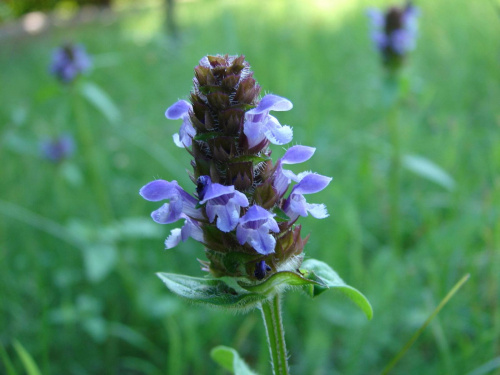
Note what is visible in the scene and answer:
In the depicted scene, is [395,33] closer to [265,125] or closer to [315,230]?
[315,230]

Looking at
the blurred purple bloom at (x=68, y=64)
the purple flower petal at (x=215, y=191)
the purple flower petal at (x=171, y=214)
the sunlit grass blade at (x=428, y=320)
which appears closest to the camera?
the purple flower petal at (x=215, y=191)

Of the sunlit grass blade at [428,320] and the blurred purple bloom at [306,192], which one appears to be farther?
the sunlit grass blade at [428,320]

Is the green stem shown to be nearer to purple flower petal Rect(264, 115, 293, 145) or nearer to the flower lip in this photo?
the flower lip

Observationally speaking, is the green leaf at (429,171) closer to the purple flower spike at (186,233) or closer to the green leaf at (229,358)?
the green leaf at (229,358)

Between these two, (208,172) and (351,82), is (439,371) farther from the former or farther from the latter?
(351,82)

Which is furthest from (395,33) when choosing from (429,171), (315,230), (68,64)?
(68,64)

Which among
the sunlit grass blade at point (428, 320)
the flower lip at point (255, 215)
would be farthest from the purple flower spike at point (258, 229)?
the sunlit grass blade at point (428, 320)

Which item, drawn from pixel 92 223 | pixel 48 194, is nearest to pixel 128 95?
pixel 48 194

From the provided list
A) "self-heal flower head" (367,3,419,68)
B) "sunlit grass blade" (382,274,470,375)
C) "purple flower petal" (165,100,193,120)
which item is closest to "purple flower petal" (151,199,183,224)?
"purple flower petal" (165,100,193,120)
